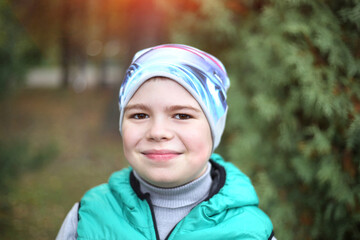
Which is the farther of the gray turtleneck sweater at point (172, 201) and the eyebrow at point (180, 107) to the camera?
the gray turtleneck sweater at point (172, 201)

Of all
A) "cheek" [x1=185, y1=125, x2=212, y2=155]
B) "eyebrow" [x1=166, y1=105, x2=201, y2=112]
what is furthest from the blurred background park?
"eyebrow" [x1=166, y1=105, x2=201, y2=112]

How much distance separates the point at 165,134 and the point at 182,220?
0.46 meters

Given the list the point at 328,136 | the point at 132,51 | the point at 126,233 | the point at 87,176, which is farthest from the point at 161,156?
the point at 132,51

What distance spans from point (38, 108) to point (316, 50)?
44.5 feet

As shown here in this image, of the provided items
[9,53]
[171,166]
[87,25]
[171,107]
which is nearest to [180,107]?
[171,107]

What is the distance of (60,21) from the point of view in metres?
14.9

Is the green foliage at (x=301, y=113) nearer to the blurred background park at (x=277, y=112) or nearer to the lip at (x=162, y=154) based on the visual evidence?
the blurred background park at (x=277, y=112)

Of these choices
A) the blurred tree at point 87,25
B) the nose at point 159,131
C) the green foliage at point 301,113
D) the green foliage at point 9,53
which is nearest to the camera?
the nose at point 159,131

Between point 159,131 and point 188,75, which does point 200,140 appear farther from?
point 188,75

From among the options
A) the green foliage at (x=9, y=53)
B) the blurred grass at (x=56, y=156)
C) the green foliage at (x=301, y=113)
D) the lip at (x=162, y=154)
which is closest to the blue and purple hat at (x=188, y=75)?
the lip at (x=162, y=154)

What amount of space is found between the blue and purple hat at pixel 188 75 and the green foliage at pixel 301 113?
1.19m

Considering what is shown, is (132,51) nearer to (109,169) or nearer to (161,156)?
(109,169)

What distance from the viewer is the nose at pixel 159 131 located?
167 cm

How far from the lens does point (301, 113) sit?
3.14 m
